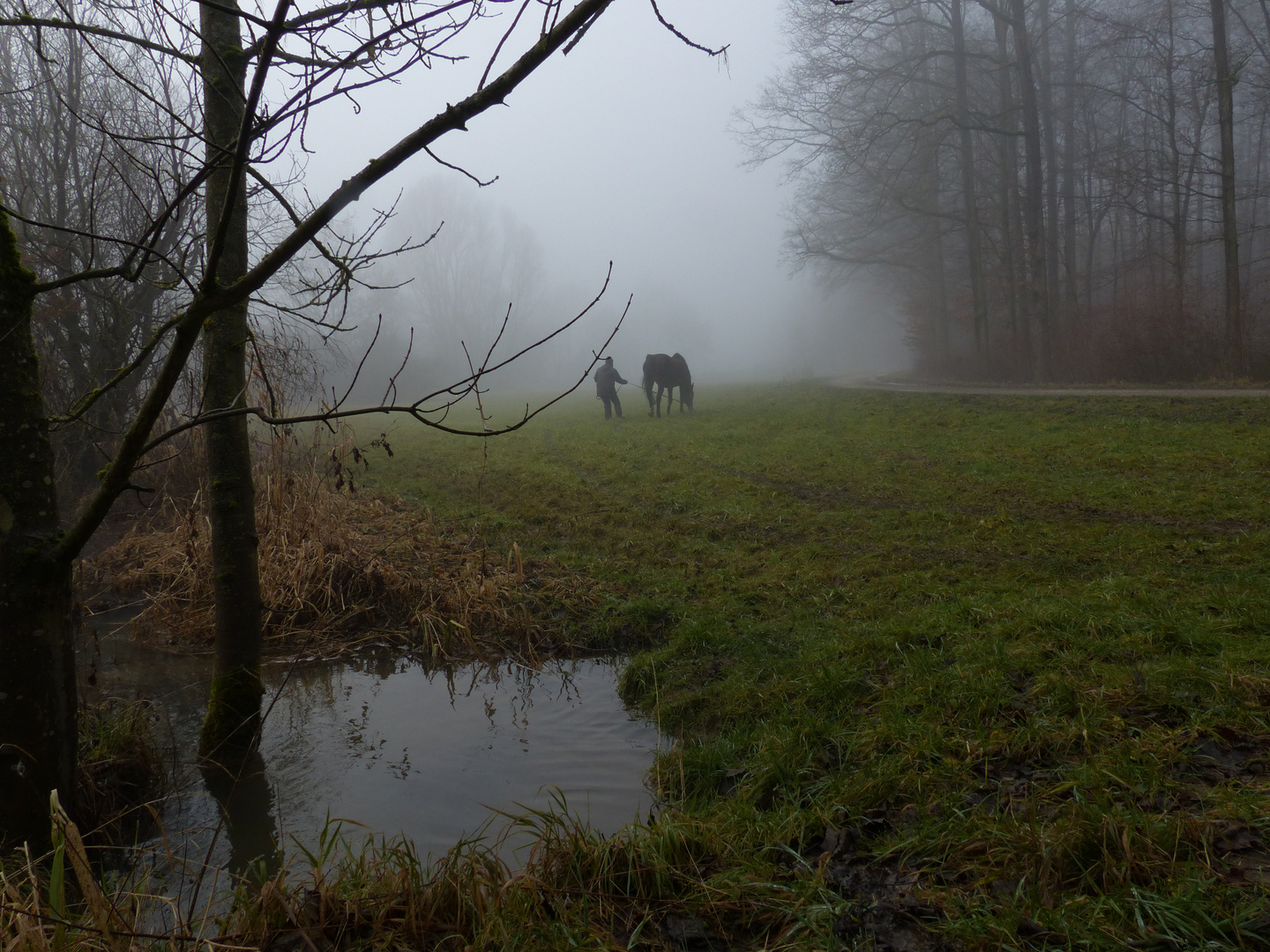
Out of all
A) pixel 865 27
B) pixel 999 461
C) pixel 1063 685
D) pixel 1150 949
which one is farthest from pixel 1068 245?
pixel 1150 949

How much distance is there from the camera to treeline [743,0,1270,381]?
1722 cm

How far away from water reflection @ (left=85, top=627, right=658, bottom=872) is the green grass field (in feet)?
1.28

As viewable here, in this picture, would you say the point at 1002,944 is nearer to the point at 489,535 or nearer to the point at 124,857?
the point at 124,857

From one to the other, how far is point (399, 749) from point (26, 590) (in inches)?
90.0

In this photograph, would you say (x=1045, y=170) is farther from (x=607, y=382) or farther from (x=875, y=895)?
(x=875, y=895)

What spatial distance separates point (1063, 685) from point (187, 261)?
11123 millimetres

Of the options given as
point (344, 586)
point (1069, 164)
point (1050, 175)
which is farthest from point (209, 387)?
point (1069, 164)

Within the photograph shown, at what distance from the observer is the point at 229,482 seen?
4.14 metres

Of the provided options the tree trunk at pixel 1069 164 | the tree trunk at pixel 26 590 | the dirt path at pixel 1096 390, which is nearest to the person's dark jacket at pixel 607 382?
the dirt path at pixel 1096 390

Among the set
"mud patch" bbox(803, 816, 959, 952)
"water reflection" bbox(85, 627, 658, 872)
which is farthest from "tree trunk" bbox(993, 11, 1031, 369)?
"mud patch" bbox(803, 816, 959, 952)

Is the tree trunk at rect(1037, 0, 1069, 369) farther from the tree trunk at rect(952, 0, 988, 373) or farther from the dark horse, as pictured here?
the dark horse

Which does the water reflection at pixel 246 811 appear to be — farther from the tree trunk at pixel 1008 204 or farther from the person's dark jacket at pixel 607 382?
the tree trunk at pixel 1008 204

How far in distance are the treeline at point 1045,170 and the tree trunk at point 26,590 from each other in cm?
1823

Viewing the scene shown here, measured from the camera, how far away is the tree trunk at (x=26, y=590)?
9.15 feet
